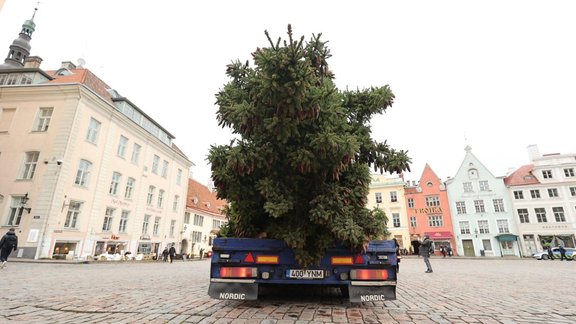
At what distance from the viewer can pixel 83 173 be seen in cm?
1880

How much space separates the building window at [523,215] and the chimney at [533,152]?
710 cm

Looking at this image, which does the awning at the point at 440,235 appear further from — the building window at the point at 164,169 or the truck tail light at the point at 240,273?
the truck tail light at the point at 240,273

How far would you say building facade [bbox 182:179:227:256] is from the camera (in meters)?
33.0

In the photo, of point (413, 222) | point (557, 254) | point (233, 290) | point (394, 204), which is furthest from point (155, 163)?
point (557, 254)

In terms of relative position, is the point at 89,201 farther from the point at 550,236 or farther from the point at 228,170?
the point at 550,236

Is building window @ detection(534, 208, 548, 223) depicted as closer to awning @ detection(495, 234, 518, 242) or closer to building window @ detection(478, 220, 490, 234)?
awning @ detection(495, 234, 518, 242)

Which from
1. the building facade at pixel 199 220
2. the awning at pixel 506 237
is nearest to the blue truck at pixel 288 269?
the building facade at pixel 199 220

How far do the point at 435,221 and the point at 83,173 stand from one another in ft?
133

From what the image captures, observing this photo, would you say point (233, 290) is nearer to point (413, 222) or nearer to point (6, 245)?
point (6, 245)

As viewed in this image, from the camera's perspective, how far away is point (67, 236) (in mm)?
17094

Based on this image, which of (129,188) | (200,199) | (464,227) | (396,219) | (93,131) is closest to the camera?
(93,131)

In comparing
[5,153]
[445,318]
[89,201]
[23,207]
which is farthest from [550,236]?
[5,153]

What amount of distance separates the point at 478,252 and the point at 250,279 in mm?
40407

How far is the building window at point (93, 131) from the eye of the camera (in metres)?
19.3
